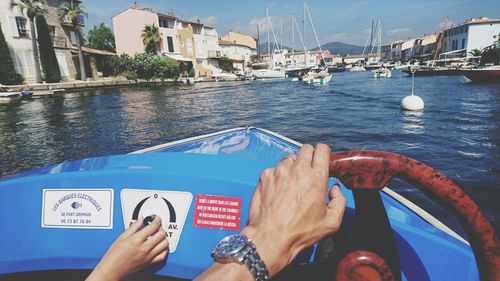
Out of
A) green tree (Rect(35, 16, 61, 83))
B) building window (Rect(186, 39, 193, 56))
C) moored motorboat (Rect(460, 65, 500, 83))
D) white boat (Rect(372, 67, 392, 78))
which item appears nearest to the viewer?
moored motorboat (Rect(460, 65, 500, 83))

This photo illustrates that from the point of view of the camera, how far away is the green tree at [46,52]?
28656mm

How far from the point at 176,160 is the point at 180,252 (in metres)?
0.47

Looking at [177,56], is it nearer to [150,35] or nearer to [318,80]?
[150,35]

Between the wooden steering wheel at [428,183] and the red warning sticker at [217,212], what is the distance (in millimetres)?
649

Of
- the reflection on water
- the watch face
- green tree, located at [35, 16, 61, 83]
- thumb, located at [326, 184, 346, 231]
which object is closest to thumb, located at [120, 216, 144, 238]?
the watch face

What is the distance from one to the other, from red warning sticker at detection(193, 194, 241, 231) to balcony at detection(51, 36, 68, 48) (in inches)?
1520

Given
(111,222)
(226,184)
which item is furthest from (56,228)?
(226,184)

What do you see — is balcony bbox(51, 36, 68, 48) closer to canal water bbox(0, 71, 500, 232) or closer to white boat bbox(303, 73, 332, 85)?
canal water bbox(0, 71, 500, 232)

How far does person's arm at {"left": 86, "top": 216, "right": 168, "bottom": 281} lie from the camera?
106cm

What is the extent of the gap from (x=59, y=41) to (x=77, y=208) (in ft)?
129

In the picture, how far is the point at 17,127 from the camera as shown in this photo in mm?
11438

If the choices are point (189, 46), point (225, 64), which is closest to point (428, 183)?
point (189, 46)

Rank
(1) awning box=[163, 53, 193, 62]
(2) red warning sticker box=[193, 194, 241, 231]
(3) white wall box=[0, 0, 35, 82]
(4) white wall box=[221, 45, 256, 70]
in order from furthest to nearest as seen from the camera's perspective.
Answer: (4) white wall box=[221, 45, 256, 70]
(1) awning box=[163, 53, 193, 62]
(3) white wall box=[0, 0, 35, 82]
(2) red warning sticker box=[193, 194, 241, 231]

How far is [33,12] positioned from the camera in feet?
92.2
